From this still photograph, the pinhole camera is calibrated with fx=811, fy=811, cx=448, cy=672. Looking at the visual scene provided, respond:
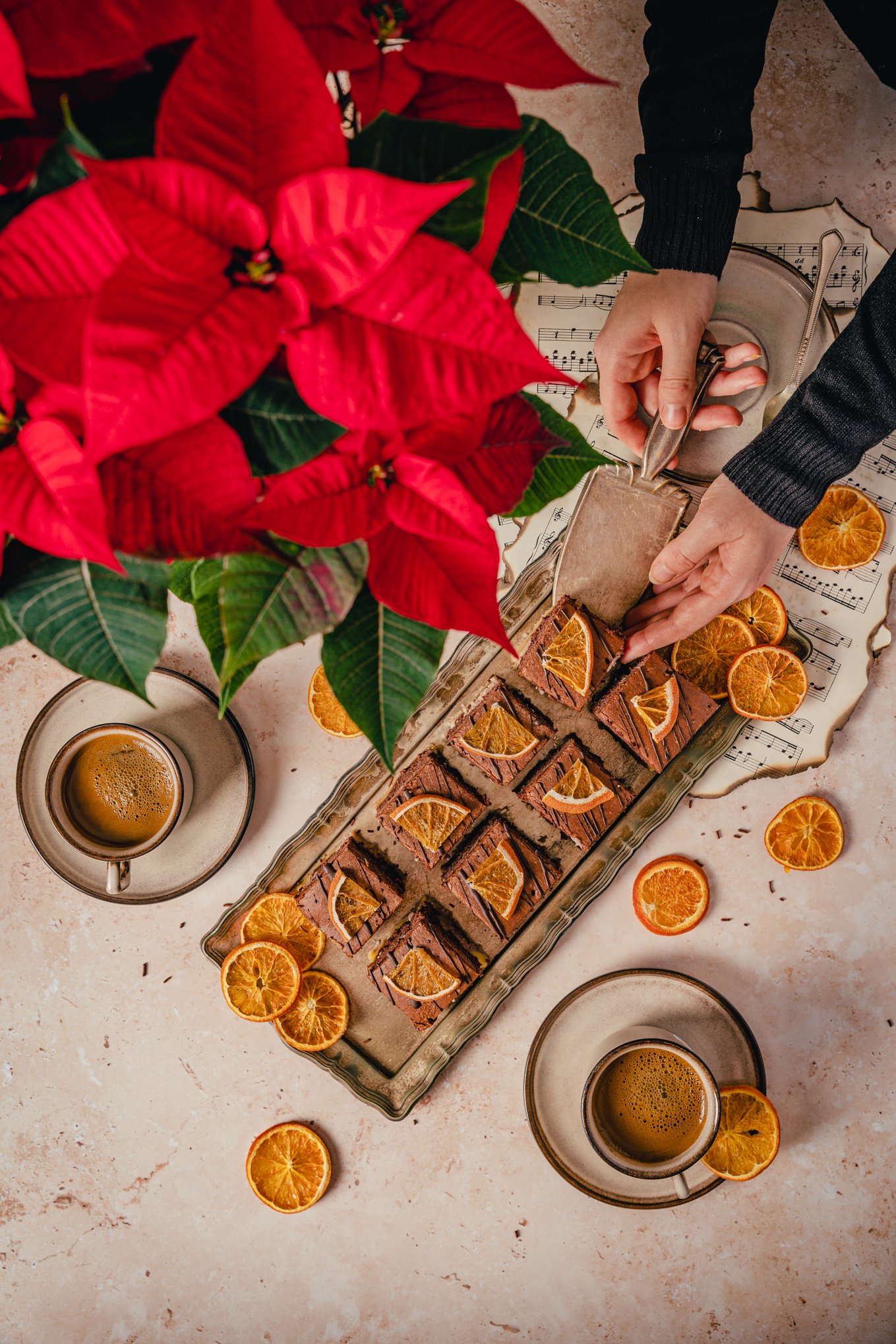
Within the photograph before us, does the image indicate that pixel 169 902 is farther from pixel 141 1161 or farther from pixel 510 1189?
pixel 510 1189

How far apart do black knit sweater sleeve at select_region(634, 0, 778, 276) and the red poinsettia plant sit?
0.84m

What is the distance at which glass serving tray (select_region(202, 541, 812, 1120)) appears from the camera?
5.46 feet

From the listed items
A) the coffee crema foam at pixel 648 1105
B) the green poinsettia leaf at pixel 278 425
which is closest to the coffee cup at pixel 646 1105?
the coffee crema foam at pixel 648 1105

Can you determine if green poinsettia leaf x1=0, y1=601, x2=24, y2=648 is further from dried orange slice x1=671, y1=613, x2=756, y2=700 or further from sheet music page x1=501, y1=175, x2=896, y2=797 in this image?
Result: dried orange slice x1=671, y1=613, x2=756, y2=700

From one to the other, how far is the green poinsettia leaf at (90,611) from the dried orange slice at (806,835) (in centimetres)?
149

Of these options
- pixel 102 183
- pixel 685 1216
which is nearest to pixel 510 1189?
pixel 685 1216

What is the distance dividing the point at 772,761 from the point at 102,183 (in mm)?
1611

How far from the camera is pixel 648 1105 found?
65.1 inches

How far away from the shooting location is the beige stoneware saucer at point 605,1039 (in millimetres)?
1706

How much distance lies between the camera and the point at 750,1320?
1794 mm

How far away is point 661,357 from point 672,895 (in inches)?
43.2

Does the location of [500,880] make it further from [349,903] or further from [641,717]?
[641,717]

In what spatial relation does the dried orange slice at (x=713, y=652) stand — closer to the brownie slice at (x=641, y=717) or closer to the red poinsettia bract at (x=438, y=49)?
the brownie slice at (x=641, y=717)

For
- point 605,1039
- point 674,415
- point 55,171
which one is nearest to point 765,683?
point 674,415
